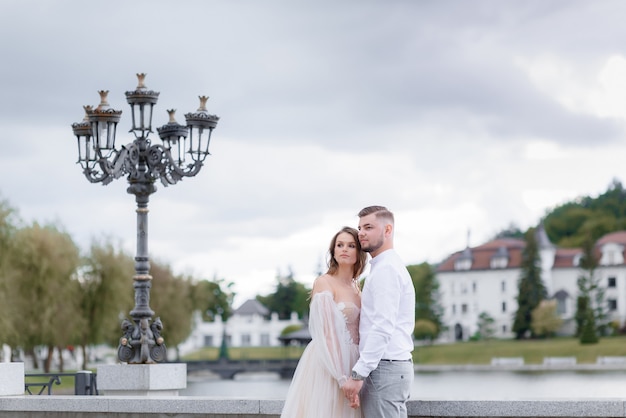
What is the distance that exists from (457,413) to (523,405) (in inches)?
18.3

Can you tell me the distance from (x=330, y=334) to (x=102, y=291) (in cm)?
3861

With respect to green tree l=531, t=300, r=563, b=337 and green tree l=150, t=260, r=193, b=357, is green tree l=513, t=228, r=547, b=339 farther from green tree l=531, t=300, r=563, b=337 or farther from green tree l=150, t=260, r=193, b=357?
green tree l=150, t=260, r=193, b=357

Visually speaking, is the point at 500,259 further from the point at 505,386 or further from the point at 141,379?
the point at 141,379

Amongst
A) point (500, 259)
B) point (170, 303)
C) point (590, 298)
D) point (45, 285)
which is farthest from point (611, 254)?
point (45, 285)

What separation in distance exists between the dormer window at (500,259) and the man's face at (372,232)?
10434cm

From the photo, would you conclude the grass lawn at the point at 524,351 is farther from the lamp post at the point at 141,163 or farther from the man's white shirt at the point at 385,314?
the man's white shirt at the point at 385,314

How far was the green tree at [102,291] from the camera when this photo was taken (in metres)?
43.5

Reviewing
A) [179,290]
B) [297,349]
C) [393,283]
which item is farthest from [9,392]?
[297,349]

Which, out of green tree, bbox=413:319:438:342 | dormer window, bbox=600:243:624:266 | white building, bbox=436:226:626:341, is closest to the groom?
green tree, bbox=413:319:438:342

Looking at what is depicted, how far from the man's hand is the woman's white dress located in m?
0.13

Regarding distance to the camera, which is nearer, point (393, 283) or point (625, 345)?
point (393, 283)

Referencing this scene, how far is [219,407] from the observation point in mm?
8625

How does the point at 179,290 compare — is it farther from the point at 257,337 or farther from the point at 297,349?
the point at 257,337

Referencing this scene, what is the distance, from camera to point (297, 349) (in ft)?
342
